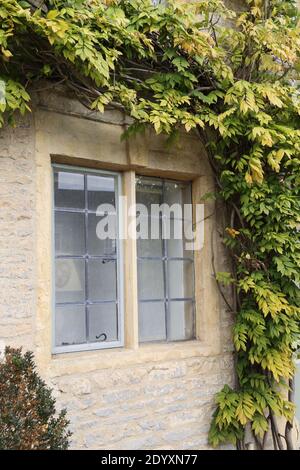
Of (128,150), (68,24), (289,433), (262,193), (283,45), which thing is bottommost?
(289,433)

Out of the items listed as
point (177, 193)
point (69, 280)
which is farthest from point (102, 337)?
point (177, 193)

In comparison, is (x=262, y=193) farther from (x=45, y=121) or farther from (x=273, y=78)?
(x=45, y=121)

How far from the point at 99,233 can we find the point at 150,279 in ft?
1.90

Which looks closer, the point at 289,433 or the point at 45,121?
the point at 45,121

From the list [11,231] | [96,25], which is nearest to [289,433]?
[11,231]

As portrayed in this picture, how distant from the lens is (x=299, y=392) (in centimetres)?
418

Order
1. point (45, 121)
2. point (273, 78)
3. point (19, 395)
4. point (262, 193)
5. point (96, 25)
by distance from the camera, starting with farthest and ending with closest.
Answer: point (273, 78) → point (262, 193) → point (45, 121) → point (96, 25) → point (19, 395)

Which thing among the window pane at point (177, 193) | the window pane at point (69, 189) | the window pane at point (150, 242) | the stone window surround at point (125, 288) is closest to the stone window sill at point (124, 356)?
the stone window surround at point (125, 288)

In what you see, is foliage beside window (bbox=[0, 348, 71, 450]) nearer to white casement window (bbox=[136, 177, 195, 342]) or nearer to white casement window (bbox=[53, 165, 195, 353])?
white casement window (bbox=[53, 165, 195, 353])

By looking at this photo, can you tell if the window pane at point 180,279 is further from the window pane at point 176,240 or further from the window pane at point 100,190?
the window pane at point 100,190

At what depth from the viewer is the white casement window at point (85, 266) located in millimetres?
3221

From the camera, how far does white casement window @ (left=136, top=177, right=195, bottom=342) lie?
3625 mm

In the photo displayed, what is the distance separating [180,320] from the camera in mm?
3791
